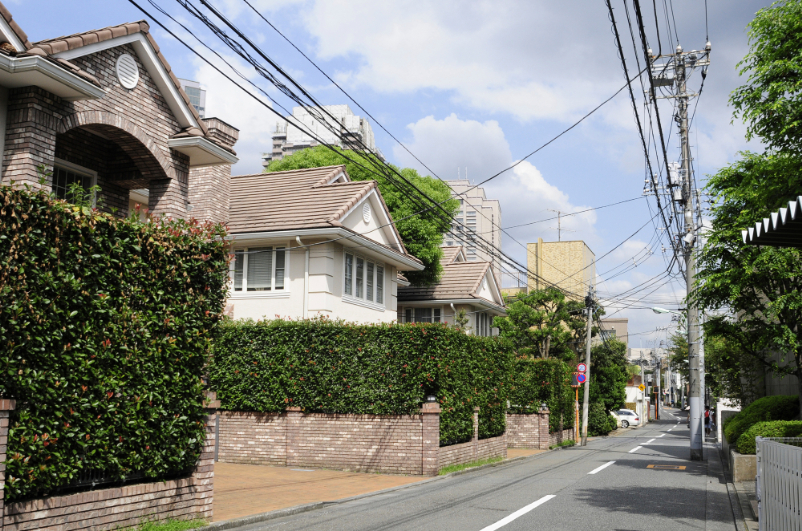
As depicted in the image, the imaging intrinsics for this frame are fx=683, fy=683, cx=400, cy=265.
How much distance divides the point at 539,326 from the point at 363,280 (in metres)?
20.9

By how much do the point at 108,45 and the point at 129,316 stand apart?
697 centimetres

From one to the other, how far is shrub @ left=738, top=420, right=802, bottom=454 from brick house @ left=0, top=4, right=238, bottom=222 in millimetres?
13637

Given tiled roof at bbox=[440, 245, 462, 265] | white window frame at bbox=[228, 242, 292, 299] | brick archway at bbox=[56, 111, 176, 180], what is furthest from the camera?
tiled roof at bbox=[440, 245, 462, 265]

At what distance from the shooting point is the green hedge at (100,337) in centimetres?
742

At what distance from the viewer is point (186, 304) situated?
A: 9883 mm

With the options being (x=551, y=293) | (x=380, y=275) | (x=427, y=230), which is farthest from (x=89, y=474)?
(x=551, y=293)

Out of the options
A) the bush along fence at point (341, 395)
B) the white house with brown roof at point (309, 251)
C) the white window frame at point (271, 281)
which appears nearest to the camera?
the bush along fence at point (341, 395)

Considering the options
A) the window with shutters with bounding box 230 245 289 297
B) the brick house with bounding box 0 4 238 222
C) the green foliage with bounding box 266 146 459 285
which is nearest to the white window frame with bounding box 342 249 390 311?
the window with shutters with bounding box 230 245 289 297

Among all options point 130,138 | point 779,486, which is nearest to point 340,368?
point 130,138

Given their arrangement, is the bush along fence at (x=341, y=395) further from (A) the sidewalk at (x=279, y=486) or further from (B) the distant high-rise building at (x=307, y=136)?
(B) the distant high-rise building at (x=307, y=136)

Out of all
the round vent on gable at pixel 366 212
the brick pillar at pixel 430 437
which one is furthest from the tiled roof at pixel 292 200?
the brick pillar at pixel 430 437

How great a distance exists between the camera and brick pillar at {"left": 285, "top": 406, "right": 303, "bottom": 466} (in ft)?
56.6

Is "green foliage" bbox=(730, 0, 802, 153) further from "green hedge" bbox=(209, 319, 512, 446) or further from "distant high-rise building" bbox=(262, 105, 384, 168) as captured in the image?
"distant high-rise building" bbox=(262, 105, 384, 168)

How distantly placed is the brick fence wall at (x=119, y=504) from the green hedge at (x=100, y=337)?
171 mm
